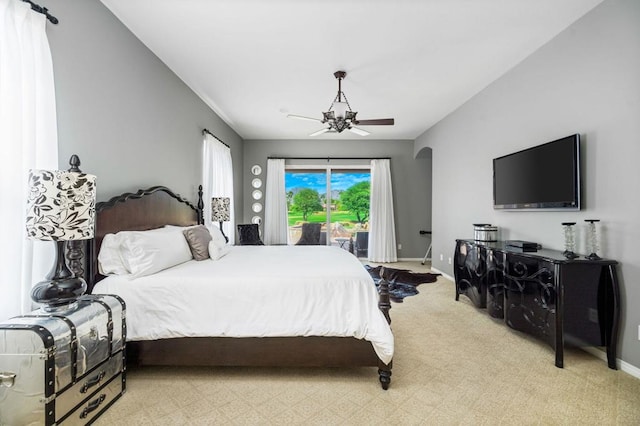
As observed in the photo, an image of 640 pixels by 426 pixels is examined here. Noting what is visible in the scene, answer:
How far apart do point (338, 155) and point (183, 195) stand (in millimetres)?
3753

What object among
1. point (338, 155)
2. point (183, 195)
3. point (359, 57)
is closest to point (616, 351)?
point (359, 57)

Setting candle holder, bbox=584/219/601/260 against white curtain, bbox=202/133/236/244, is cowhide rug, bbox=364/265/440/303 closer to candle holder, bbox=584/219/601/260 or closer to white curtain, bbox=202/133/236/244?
candle holder, bbox=584/219/601/260

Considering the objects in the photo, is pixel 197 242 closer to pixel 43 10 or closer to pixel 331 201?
pixel 43 10

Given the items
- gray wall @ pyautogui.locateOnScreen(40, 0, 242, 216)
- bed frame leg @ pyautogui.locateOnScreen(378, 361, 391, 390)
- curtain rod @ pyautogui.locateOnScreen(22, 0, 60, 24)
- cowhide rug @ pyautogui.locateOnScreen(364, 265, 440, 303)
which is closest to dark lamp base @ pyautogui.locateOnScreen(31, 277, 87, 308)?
gray wall @ pyautogui.locateOnScreen(40, 0, 242, 216)

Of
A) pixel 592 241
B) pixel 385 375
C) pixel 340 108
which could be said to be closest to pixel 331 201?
pixel 340 108

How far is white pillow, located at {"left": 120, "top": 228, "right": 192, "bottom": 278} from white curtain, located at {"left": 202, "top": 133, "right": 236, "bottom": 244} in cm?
189

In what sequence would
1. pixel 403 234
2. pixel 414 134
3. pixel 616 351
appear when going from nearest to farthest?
pixel 616 351
pixel 414 134
pixel 403 234

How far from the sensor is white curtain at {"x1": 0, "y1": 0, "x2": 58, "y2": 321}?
1548mm

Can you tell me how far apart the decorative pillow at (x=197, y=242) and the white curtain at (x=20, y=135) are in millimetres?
1027

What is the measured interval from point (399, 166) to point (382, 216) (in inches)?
48.4

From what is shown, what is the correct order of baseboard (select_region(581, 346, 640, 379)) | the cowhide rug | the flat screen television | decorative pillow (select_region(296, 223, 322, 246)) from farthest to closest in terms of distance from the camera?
decorative pillow (select_region(296, 223, 322, 246)), the cowhide rug, the flat screen television, baseboard (select_region(581, 346, 640, 379))

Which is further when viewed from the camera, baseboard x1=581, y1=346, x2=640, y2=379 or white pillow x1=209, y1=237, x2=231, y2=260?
white pillow x1=209, y1=237, x2=231, y2=260

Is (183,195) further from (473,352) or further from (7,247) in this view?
(473,352)

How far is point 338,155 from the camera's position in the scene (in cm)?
645
